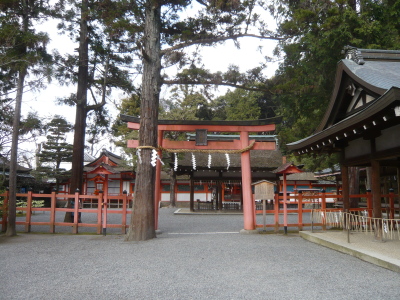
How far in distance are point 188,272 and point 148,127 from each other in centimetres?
474

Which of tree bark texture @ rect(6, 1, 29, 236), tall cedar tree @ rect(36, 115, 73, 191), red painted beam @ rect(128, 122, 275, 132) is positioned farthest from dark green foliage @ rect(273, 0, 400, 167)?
tall cedar tree @ rect(36, 115, 73, 191)

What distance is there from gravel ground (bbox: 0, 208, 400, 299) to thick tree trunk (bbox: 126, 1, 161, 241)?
0.82m

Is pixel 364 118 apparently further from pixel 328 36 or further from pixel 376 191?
pixel 328 36

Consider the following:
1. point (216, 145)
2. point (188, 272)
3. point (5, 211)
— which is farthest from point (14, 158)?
point (188, 272)

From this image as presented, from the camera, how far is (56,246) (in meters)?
7.55

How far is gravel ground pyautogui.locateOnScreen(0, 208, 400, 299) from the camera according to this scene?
4.07 metres

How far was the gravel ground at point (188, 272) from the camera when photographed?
4.07 metres

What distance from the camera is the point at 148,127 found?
29.1 feet

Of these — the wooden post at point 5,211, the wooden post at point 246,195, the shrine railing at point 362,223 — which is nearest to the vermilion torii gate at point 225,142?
the wooden post at point 246,195

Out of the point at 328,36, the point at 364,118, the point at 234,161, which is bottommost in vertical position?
the point at 364,118

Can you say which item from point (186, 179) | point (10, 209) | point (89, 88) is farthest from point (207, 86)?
point (186, 179)

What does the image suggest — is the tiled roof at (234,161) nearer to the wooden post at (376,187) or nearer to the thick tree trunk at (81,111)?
the thick tree trunk at (81,111)

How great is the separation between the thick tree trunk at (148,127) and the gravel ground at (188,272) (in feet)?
2.70

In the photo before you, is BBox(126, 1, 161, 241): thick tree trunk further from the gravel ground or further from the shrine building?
the shrine building
